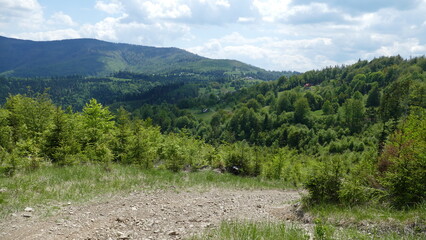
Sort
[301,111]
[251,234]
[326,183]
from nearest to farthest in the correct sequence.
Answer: [251,234] < [326,183] < [301,111]

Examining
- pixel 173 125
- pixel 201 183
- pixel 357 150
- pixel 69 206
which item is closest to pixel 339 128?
pixel 357 150

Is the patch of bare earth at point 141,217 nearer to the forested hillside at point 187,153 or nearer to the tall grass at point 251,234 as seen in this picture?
the tall grass at point 251,234

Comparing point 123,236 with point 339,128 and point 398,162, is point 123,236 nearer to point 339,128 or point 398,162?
point 398,162

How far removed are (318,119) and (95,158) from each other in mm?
142551

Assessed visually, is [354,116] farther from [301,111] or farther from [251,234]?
[251,234]

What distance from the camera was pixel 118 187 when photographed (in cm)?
1312

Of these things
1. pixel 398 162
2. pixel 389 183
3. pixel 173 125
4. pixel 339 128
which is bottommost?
pixel 173 125

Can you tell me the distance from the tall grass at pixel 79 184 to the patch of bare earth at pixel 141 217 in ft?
3.05

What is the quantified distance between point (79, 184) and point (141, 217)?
5327 mm

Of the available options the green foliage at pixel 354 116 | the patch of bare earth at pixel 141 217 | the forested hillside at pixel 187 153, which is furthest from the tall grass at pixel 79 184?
the green foliage at pixel 354 116

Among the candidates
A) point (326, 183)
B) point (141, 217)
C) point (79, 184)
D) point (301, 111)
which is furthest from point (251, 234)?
point (301, 111)

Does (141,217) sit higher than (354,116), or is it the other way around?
(354,116)

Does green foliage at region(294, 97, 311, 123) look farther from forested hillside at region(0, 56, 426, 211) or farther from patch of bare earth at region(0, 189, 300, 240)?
patch of bare earth at region(0, 189, 300, 240)

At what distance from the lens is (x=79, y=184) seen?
12.7 meters
